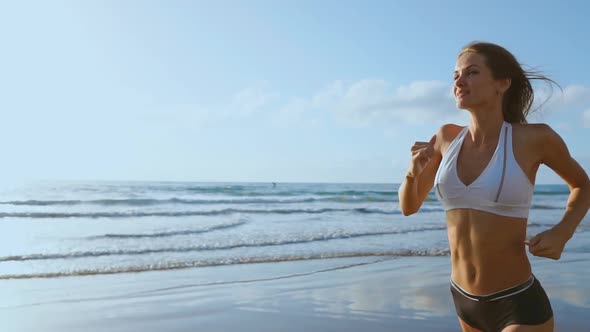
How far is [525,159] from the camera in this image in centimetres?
235

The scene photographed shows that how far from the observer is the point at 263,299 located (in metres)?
7.09

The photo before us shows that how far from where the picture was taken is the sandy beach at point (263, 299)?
5930mm

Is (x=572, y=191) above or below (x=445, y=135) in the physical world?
below

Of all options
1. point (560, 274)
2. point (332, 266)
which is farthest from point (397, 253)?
point (560, 274)

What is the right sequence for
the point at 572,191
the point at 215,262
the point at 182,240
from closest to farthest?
1. the point at 572,191
2. the point at 215,262
3. the point at 182,240

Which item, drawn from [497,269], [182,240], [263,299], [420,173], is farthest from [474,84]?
[182,240]

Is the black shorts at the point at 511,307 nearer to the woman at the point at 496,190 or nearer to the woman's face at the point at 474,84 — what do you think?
the woman at the point at 496,190

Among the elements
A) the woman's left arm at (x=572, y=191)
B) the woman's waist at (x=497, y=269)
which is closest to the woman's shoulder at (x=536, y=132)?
the woman's left arm at (x=572, y=191)

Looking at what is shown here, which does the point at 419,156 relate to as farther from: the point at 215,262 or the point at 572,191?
the point at 215,262

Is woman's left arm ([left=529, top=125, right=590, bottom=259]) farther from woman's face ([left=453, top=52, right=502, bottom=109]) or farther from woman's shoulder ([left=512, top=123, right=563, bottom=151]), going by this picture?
woman's face ([left=453, top=52, right=502, bottom=109])

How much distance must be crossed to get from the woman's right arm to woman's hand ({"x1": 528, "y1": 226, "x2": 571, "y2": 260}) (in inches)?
20.6

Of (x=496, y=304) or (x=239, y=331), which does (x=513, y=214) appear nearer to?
Answer: (x=496, y=304)

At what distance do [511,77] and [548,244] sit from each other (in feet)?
2.38

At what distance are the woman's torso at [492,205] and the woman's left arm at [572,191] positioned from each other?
64 mm
